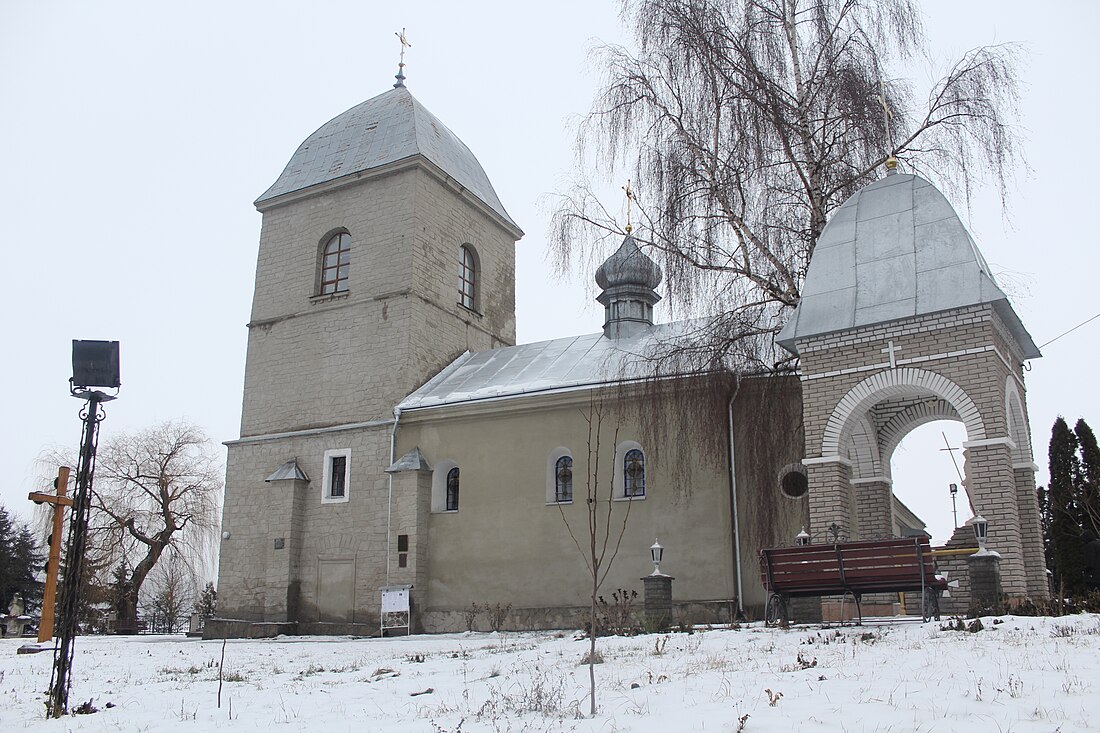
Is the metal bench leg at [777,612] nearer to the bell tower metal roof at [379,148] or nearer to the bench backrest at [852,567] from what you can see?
the bench backrest at [852,567]

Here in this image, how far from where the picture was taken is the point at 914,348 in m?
12.5

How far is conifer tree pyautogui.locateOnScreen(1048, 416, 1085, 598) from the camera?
19453mm

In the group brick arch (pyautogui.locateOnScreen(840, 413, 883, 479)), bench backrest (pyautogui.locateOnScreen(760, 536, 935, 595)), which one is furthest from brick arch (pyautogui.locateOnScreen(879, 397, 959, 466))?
bench backrest (pyautogui.locateOnScreen(760, 536, 935, 595))

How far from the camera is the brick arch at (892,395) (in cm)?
1205

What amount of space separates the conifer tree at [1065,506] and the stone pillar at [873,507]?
279 inches

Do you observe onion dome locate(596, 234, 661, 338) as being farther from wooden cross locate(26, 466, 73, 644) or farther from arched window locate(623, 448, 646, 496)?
wooden cross locate(26, 466, 73, 644)

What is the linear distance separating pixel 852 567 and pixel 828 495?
2242 mm

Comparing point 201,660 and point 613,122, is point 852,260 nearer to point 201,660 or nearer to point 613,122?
point 613,122

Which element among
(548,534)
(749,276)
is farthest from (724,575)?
(749,276)

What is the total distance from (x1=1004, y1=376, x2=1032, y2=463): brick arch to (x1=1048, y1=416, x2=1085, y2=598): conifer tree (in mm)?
7131

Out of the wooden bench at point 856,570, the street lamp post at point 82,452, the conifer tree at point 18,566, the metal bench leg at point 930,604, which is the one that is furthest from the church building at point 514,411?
the conifer tree at point 18,566

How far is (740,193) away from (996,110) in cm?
394

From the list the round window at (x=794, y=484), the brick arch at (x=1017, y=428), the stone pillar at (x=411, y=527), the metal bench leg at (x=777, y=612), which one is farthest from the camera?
the stone pillar at (x=411, y=527)

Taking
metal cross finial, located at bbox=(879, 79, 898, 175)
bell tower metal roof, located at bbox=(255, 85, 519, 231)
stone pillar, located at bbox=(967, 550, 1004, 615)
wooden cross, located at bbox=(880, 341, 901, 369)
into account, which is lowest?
stone pillar, located at bbox=(967, 550, 1004, 615)
